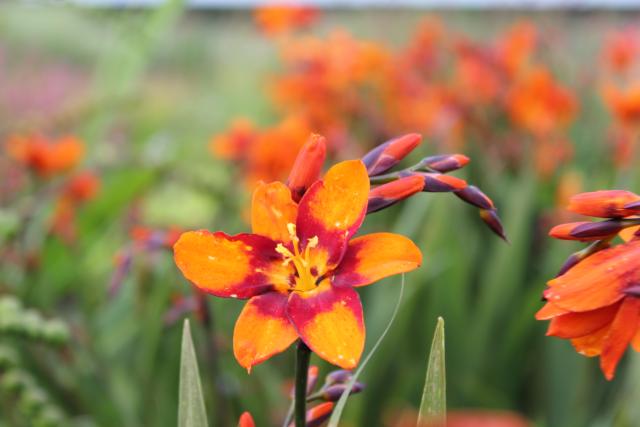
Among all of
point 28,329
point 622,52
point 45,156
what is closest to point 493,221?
point 28,329

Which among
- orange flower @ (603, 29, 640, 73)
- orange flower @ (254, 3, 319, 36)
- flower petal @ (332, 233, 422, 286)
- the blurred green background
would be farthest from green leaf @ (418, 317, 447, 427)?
orange flower @ (254, 3, 319, 36)

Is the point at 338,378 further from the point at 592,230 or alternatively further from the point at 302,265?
the point at 592,230

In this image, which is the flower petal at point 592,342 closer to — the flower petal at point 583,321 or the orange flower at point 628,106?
the flower petal at point 583,321

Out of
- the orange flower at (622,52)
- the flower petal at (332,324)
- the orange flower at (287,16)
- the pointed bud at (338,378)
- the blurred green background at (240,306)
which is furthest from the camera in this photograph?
the orange flower at (287,16)

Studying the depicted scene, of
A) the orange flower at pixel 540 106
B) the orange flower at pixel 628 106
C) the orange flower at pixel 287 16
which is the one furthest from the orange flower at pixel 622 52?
the orange flower at pixel 287 16

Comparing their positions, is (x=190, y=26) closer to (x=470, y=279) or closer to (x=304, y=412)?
(x=470, y=279)

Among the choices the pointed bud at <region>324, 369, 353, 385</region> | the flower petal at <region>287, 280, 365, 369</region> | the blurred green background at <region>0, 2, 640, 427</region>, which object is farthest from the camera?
the blurred green background at <region>0, 2, 640, 427</region>

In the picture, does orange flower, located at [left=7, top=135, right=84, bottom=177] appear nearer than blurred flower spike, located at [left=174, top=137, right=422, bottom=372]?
No

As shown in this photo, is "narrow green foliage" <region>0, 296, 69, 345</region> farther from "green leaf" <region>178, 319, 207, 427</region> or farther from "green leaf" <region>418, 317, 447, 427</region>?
"green leaf" <region>418, 317, 447, 427</region>

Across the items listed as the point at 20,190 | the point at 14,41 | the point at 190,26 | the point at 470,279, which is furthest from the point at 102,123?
the point at 190,26
